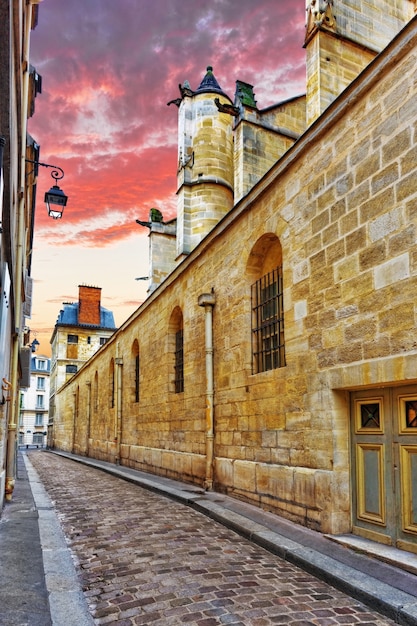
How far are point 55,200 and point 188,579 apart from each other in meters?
6.78

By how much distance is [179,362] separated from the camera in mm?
12078

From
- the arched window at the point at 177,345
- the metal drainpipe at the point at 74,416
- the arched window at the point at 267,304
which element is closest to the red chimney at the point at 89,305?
the metal drainpipe at the point at 74,416

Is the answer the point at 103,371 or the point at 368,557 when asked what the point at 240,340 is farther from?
the point at 103,371

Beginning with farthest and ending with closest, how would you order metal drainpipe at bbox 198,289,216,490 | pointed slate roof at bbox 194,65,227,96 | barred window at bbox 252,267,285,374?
1. pointed slate roof at bbox 194,65,227,96
2. metal drainpipe at bbox 198,289,216,490
3. barred window at bbox 252,267,285,374

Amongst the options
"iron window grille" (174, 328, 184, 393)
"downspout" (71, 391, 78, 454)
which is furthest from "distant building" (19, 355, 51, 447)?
"iron window grille" (174, 328, 184, 393)

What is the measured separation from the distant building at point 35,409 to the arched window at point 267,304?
56.3 metres

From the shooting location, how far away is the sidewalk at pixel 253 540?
141 inches

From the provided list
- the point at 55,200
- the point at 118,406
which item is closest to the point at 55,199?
the point at 55,200

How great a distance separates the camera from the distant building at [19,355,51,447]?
61.0 metres

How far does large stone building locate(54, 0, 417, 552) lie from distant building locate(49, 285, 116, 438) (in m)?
33.4

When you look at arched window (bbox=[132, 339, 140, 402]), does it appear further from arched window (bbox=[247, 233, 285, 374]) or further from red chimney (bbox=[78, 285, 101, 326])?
red chimney (bbox=[78, 285, 101, 326])

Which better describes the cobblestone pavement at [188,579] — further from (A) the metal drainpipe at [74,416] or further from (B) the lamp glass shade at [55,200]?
(A) the metal drainpipe at [74,416]

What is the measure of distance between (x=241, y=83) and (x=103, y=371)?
12.2 metres

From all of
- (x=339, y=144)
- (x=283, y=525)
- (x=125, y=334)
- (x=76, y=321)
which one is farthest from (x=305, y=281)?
(x=76, y=321)
